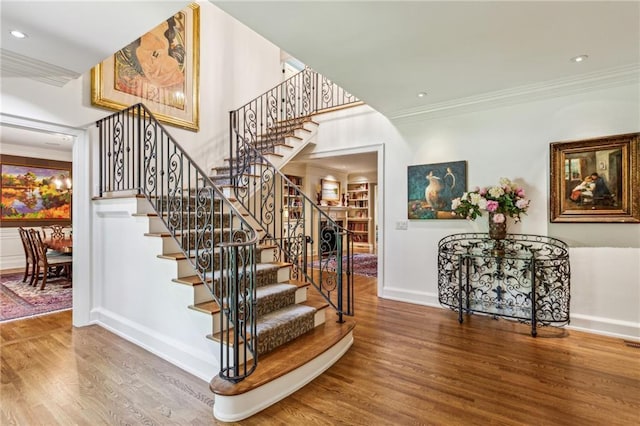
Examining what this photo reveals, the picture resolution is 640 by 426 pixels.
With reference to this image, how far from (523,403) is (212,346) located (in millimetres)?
2284

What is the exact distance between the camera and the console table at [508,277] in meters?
3.36

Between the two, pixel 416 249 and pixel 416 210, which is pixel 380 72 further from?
pixel 416 249

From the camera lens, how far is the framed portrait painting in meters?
6.62

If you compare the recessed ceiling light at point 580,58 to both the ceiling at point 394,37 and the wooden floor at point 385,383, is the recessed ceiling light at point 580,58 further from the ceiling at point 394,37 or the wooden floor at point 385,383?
→ the wooden floor at point 385,383

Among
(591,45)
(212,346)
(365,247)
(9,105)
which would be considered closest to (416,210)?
(591,45)

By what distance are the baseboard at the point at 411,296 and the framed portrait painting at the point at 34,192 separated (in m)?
7.75

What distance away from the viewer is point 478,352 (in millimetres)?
2904

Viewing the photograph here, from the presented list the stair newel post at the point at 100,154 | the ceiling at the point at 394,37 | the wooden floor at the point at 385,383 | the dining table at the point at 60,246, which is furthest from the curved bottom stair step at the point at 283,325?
the dining table at the point at 60,246

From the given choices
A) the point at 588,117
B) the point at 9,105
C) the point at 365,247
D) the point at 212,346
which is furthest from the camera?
the point at 365,247

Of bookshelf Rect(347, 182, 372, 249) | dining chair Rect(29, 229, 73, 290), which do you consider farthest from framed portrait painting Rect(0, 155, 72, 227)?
bookshelf Rect(347, 182, 372, 249)

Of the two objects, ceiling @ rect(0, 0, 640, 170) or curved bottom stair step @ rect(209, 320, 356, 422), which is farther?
ceiling @ rect(0, 0, 640, 170)

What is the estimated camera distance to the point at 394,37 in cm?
254

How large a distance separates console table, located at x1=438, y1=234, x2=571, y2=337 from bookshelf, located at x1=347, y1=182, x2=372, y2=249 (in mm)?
6559

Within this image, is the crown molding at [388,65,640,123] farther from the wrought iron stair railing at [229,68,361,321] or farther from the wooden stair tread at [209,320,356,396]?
the wooden stair tread at [209,320,356,396]
